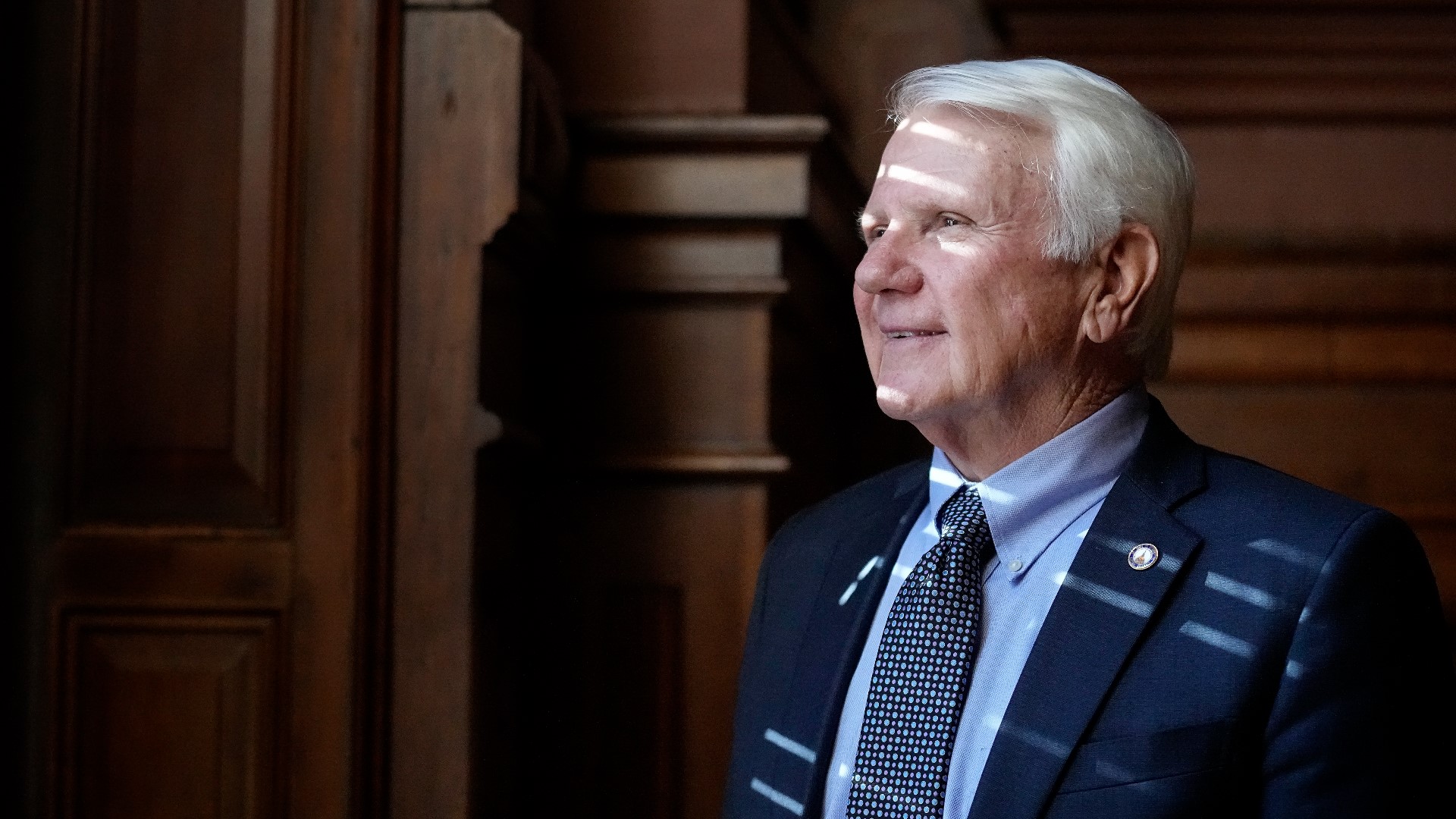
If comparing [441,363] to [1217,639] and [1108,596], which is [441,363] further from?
[1217,639]

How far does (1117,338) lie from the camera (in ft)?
5.46

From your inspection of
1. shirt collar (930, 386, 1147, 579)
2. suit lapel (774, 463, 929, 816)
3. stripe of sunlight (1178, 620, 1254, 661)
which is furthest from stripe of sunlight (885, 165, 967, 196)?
stripe of sunlight (1178, 620, 1254, 661)

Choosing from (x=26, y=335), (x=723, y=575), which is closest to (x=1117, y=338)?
(x=723, y=575)

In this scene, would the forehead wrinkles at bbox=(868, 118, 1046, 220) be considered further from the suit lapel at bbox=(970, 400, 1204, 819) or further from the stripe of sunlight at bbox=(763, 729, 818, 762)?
the stripe of sunlight at bbox=(763, 729, 818, 762)

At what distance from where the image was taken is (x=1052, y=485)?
1.59 meters

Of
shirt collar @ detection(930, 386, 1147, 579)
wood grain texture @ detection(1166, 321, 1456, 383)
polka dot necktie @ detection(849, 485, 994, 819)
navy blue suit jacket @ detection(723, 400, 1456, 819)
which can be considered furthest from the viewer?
wood grain texture @ detection(1166, 321, 1456, 383)

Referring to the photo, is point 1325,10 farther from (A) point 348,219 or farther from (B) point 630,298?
(A) point 348,219

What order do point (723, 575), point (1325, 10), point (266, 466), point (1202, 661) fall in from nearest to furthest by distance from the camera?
point (1202, 661) < point (266, 466) < point (723, 575) < point (1325, 10)

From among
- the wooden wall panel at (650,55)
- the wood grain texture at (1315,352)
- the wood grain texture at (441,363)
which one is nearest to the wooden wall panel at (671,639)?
the wood grain texture at (441,363)

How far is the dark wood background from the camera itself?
1899 millimetres

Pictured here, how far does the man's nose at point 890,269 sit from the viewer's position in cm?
164

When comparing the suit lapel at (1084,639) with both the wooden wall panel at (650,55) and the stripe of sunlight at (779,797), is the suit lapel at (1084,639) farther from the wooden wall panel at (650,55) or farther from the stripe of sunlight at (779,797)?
the wooden wall panel at (650,55)

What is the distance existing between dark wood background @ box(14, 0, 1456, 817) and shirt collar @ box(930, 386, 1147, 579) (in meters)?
0.67

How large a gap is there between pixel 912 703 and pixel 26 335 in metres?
1.31
